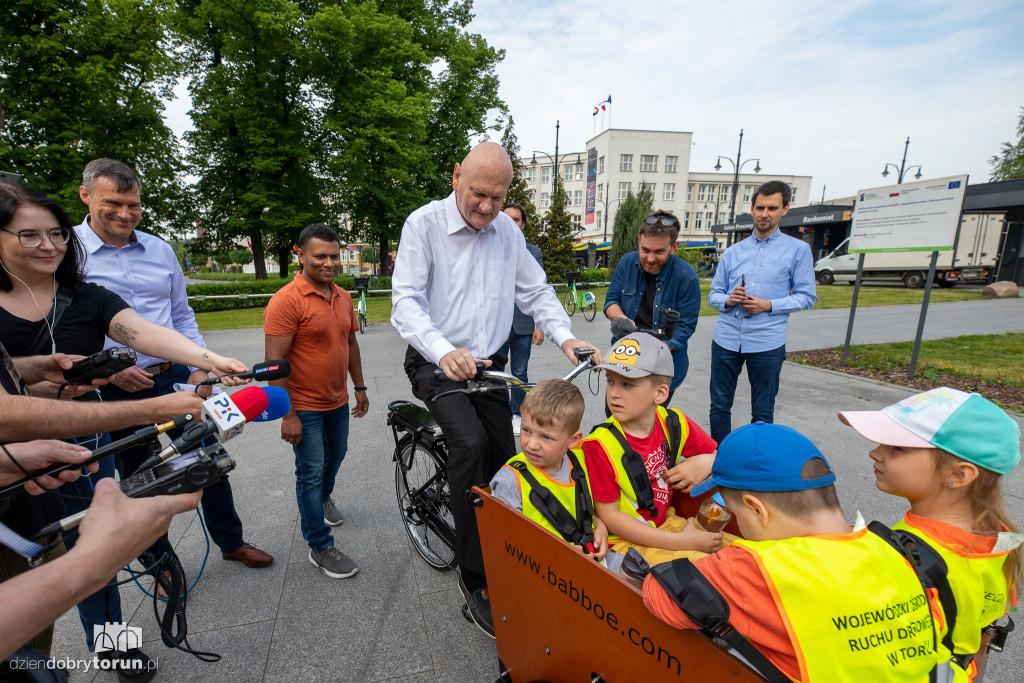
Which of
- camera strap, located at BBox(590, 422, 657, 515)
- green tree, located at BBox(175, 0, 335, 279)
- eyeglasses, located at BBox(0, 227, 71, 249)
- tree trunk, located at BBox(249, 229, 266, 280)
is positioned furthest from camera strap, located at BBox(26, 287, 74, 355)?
tree trunk, located at BBox(249, 229, 266, 280)

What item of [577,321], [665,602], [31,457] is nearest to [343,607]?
[31,457]

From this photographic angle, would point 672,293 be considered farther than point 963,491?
Yes

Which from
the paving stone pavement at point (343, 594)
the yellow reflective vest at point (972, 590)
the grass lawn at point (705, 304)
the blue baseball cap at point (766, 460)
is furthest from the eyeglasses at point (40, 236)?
the grass lawn at point (705, 304)

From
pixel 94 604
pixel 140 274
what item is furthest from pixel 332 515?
pixel 140 274

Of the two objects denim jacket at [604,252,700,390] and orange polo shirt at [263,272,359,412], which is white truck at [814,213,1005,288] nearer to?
denim jacket at [604,252,700,390]

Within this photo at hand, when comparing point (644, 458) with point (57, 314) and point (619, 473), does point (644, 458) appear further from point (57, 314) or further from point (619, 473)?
point (57, 314)

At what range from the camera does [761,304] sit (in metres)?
3.55

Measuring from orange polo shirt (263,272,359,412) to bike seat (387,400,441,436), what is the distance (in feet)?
1.14

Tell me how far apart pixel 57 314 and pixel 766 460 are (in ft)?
8.42

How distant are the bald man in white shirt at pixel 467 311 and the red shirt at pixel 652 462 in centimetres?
46

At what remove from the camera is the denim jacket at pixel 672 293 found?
3537mm

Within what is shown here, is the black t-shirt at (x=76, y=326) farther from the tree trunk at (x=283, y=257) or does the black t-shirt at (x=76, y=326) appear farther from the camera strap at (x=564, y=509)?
the tree trunk at (x=283, y=257)

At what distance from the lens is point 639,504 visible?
1.84 m

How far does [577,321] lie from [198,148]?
19.2m
